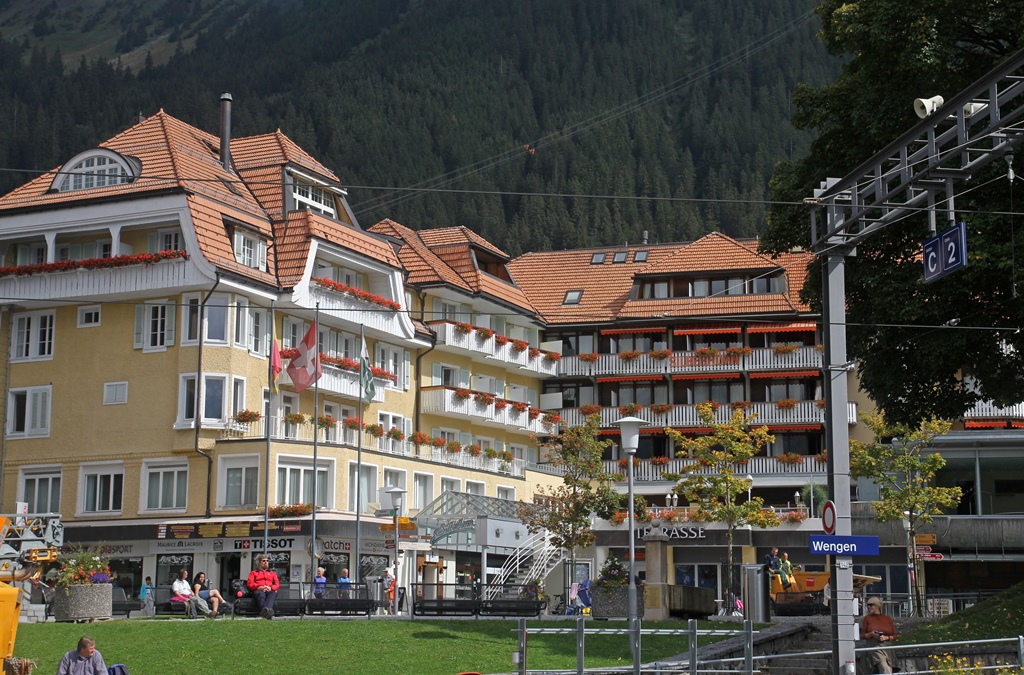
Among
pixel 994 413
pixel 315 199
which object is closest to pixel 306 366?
pixel 315 199

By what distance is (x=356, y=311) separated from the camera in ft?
180

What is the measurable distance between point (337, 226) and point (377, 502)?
10866 millimetres

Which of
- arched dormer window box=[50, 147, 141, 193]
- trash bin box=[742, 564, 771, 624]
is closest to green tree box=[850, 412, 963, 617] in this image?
trash bin box=[742, 564, 771, 624]

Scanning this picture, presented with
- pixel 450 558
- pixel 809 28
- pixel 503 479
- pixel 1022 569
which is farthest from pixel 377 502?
pixel 809 28

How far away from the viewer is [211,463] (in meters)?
51.3

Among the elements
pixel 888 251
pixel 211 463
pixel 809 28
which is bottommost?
pixel 211 463

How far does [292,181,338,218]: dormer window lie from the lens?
190ft

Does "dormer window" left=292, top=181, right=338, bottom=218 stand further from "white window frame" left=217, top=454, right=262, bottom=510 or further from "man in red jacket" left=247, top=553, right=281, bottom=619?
"man in red jacket" left=247, top=553, right=281, bottom=619

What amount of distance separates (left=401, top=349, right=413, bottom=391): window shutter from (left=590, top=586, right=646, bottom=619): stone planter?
1013 inches

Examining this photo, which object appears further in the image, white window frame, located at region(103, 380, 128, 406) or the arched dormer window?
the arched dormer window

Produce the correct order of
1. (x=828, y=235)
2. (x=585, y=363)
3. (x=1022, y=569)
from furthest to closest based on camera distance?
(x=585, y=363), (x=1022, y=569), (x=828, y=235)

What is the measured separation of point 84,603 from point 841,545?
68.1 ft

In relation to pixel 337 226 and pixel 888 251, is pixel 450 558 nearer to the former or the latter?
pixel 337 226

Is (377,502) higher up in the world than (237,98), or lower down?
lower down
